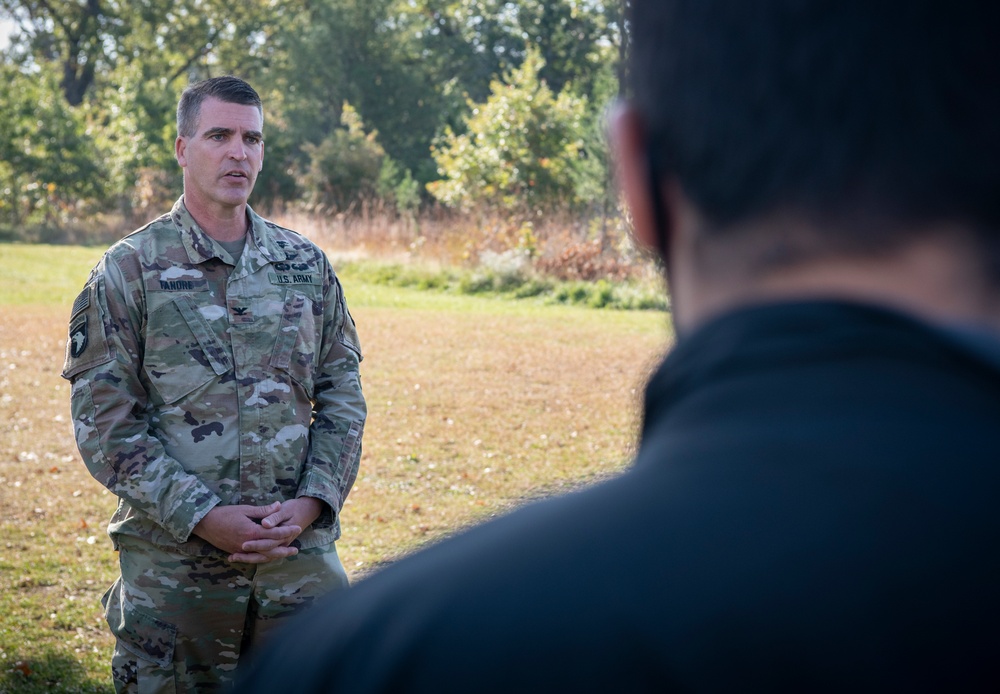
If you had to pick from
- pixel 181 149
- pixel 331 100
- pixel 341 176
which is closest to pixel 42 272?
pixel 341 176

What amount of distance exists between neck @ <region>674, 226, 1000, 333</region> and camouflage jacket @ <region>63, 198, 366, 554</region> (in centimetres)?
260

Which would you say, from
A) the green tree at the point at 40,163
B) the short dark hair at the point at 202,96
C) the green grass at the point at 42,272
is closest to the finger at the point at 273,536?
the short dark hair at the point at 202,96

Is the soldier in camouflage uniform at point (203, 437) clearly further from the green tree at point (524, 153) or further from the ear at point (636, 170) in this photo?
the green tree at point (524, 153)

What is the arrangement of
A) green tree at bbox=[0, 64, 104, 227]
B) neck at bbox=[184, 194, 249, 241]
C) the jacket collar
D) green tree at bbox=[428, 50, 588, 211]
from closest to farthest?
1. the jacket collar
2. neck at bbox=[184, 194, 249, 241]
3. green tree at bbox=[428, 50, 588, 211]
4. green tree at bbox=[0, 64, 104, 227]

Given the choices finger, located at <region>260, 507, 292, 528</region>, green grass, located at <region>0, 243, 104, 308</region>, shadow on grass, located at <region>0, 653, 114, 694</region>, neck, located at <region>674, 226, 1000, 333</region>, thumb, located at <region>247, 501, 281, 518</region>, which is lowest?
shadow on grass, located at <region>0, 653, 114, 694</region>

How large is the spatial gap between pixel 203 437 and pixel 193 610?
0.53 m

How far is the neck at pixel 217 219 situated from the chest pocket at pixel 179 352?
302 millimetres

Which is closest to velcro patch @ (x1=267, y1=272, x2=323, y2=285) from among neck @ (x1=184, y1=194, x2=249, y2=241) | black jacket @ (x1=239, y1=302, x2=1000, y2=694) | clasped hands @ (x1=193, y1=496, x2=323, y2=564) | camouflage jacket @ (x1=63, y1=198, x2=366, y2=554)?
camouflage jacket @ (x1=63, y1=198, x2=366, y2=554)

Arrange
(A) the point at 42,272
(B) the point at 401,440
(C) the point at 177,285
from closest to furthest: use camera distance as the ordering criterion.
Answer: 1. (C) the point at 177,285
2. (B) the point at 401,440
3. (A) the point at 42,272

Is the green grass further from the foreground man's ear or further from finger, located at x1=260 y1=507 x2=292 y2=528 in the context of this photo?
the foreground man's ear

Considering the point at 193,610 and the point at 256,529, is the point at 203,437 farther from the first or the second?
the point at 193,610

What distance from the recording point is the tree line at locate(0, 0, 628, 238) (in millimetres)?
22578

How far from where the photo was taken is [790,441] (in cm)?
62

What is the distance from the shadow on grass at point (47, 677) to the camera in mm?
4578
